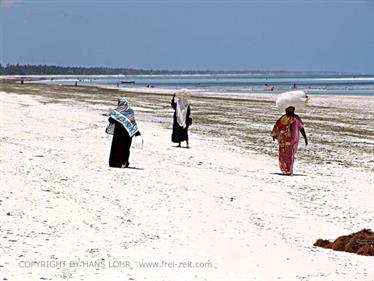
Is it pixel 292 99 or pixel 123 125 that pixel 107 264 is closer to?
pixel 123 125

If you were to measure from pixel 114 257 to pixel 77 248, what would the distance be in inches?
19.3

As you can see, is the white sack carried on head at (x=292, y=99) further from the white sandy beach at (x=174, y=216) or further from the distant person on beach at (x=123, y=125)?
the distant person on beach at (x=123, y=125)

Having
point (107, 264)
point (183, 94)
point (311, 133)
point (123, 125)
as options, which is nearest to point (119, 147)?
point (123, 125)

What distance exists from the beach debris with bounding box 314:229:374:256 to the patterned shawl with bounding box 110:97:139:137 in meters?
7.03

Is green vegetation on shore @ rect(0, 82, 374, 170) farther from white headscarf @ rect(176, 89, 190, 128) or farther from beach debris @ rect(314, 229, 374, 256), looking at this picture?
beach debris @ rect(314, 229, 374, 256)

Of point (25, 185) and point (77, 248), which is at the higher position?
point (25, 185)

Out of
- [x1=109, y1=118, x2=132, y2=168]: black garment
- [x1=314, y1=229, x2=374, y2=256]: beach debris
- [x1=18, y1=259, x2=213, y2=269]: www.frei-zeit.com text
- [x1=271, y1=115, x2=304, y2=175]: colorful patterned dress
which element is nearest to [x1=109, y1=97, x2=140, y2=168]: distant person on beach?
[x1=109, y1=118, x2=132, y2=168]: black garment

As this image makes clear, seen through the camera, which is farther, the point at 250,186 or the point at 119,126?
the point at 119,126

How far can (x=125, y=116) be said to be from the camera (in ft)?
49.2

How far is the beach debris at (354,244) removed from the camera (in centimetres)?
821

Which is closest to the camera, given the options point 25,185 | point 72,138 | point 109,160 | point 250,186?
point 25,185

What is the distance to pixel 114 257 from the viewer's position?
292 inches

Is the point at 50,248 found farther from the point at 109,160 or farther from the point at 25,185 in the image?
the point at 109,160

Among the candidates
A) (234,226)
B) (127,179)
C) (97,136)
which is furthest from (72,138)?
(234,226)
